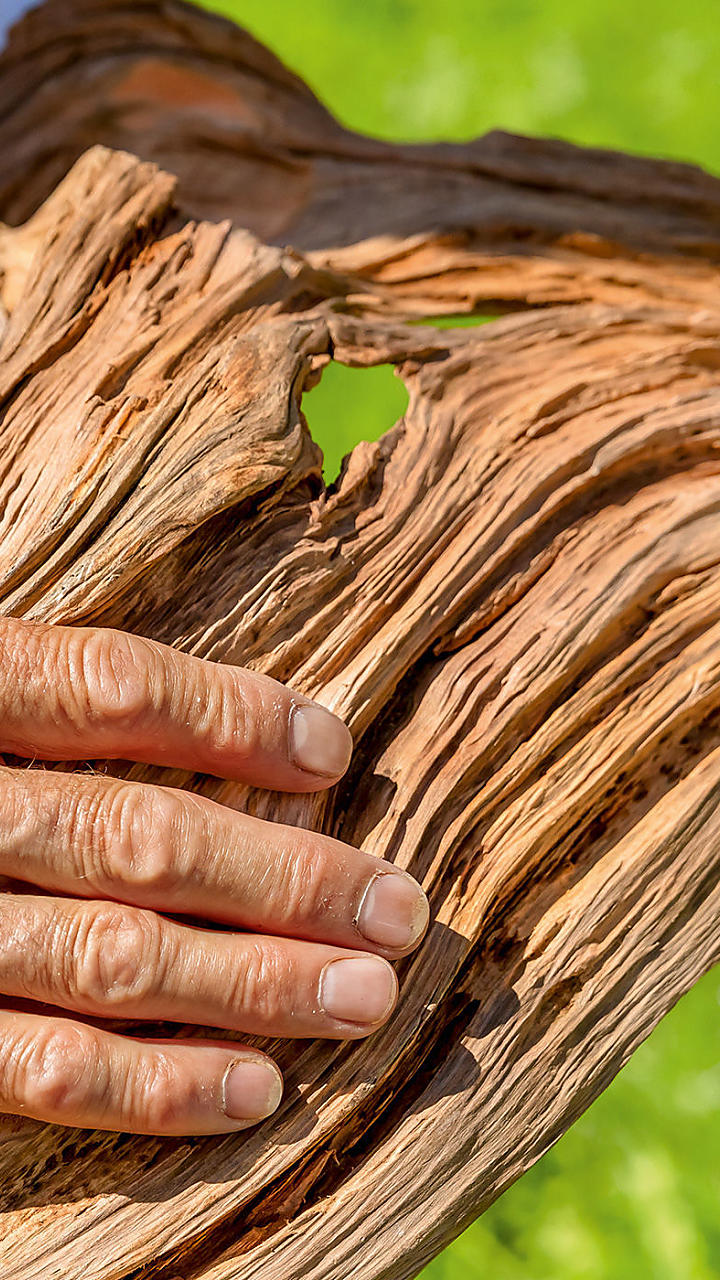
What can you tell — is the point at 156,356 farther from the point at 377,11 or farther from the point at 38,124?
the point at 377,11

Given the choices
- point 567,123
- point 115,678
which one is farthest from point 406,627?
point 567,123

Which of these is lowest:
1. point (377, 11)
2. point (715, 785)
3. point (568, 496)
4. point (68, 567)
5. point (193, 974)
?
point (193, 974)

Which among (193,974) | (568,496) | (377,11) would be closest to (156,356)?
(568,496)

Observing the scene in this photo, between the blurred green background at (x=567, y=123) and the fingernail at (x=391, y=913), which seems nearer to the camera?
the fingernail at (x=391, y=913)

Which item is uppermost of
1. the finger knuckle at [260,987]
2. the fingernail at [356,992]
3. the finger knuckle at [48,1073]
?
the fingernail at [356,992]

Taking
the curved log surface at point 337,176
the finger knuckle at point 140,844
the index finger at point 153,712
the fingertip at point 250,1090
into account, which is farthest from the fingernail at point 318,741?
the curved log surface at point 337,176

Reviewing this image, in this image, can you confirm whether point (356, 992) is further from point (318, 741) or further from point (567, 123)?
point (567, 123)

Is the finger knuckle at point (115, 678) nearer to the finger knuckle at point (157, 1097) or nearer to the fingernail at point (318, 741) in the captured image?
the fingernail at point (318, 741)

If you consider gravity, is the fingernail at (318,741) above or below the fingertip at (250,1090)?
above
